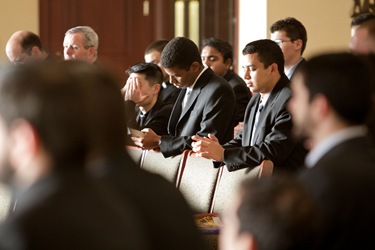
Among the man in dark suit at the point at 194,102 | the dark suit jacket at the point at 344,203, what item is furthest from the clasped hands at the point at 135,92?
the dark suit jacket at the point at 344,203

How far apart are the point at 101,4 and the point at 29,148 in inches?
301

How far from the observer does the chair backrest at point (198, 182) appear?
4.53m

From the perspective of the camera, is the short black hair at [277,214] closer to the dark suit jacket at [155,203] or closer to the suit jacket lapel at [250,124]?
the dark suit jacket at [155,203]

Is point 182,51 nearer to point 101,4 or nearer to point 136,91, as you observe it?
point 136,91

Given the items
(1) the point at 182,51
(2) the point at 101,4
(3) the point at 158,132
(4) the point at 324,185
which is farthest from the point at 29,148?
(2) the point at 101,4

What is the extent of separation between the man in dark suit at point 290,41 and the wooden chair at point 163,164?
955 millimetres

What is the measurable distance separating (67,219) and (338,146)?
3.34 feet

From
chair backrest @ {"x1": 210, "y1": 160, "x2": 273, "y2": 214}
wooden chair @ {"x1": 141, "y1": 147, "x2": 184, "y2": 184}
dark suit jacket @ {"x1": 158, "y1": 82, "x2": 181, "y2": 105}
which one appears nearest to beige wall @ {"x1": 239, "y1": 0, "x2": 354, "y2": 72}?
dark suit jacket @ {"x1": 158, "y1": 82, "x2": 181, "y2": 105}

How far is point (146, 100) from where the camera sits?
5.54 m

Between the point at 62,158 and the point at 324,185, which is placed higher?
the point at 62,158

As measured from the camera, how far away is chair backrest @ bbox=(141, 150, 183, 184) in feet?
15.9

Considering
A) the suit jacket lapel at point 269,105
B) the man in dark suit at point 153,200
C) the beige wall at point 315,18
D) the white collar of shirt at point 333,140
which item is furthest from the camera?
the beige wall at point 315,18

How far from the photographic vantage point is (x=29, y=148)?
1.55m

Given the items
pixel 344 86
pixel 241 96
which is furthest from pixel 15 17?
pixel 344 86
